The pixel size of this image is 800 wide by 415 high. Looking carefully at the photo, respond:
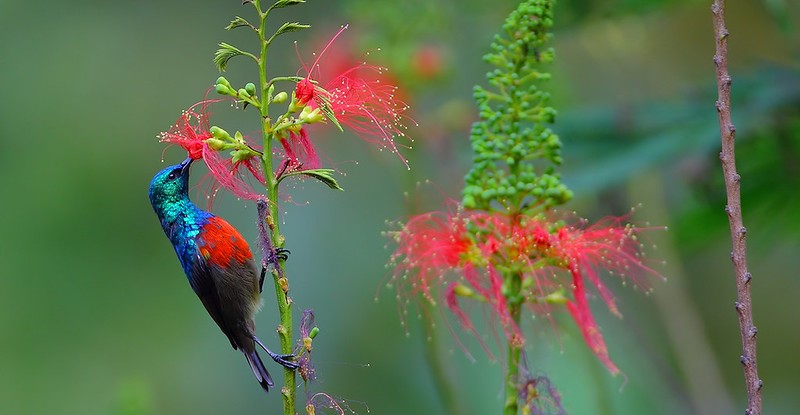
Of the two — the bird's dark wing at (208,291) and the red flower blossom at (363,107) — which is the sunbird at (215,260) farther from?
the red flower blossom at (363,107)

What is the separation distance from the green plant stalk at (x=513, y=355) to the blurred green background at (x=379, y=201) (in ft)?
1.16

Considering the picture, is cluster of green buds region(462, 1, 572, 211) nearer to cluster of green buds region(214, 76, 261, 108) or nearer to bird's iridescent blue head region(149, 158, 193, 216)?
cluster of green buds region(214, 76, 261, 108)

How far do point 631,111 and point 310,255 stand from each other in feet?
8.13

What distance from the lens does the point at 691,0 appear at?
3.25m

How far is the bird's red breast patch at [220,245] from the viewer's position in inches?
97.4

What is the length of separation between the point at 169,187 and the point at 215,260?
0.67 feet

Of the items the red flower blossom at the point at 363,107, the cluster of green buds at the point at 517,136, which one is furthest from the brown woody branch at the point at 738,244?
the red flower blossom at the point at 363,107

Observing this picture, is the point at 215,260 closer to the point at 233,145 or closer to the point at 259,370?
the point at 259,370

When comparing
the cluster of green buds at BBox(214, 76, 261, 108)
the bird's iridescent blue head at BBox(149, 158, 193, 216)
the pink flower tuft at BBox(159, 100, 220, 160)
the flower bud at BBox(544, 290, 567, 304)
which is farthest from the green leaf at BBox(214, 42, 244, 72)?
the bird's iridescent blue head at BBox(149, 158, 193, 216)

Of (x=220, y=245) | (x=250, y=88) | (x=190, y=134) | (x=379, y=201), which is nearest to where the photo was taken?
(x=250, y=88)

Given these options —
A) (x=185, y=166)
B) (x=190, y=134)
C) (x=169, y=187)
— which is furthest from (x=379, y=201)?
(x=190, y=134)

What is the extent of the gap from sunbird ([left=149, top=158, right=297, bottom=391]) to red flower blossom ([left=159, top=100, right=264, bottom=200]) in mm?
307

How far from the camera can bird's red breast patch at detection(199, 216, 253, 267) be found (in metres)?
2.47

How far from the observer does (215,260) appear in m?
2.47
